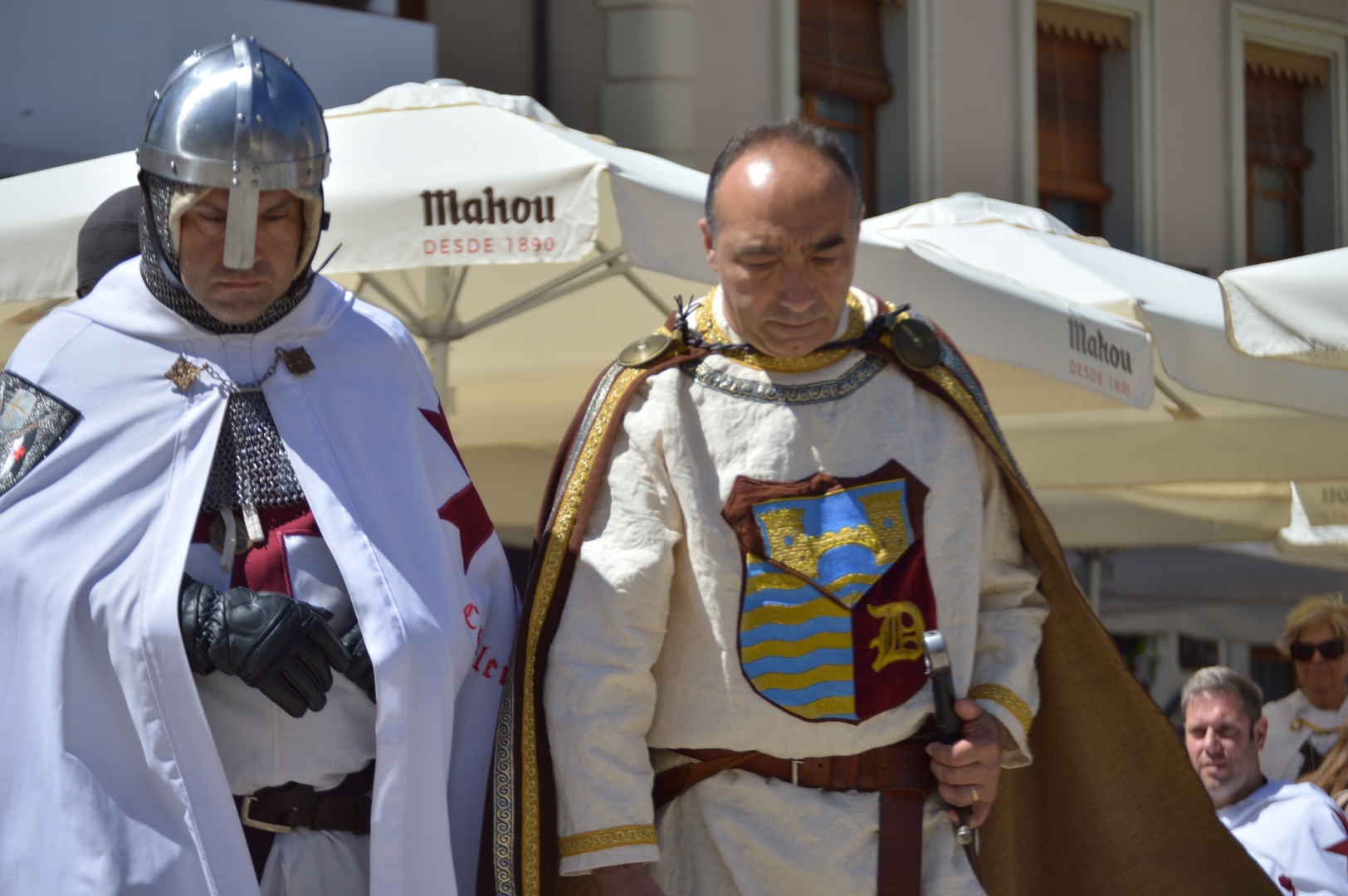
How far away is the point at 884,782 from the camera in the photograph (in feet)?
8.16

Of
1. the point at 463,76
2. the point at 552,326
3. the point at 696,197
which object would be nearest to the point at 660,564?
the point at 696,197

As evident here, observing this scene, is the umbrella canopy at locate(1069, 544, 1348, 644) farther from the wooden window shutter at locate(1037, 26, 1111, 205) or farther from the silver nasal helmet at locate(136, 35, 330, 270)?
the silver nasal helmet at locate(136, 35, 330, 270)

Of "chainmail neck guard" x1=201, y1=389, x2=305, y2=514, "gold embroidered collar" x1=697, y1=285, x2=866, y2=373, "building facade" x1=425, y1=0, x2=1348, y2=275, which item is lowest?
"chainmail neck guard" x1=201, y1=389, x2=305, y2=514

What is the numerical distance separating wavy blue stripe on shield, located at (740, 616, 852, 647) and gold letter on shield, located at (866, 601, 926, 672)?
60mm

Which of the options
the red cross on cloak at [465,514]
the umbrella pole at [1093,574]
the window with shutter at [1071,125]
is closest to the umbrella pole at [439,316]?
the red cross on cloak at [465,514]

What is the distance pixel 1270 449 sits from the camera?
683 centimetres

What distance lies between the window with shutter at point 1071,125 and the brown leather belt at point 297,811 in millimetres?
10232

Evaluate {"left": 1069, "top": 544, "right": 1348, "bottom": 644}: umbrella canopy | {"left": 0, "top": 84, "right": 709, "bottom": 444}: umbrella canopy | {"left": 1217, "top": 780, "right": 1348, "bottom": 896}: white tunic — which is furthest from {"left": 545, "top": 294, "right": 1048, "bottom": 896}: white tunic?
{"left": 1069, "top": 544, "right": 1348, "bottom": 644}: umbrella canopy

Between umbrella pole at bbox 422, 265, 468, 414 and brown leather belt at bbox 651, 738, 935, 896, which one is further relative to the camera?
umbrella pole at bbox 422, 265, 468, 414

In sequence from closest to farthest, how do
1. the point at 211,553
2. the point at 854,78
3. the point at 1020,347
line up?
the point at 211,553 → the point at 1020,347 → the point at 854,78

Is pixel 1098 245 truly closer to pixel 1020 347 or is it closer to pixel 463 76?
pixel 1020 347

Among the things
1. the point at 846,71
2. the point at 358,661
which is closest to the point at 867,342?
the point at 358,661

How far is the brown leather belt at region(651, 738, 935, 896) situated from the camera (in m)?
2.47

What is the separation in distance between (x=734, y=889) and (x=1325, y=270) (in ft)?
10.1
